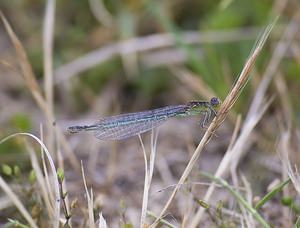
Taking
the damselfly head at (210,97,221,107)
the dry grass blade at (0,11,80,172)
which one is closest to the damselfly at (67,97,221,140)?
the damselfly head at (210,97,221,107)

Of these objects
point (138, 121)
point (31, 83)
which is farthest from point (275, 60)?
point (31, 83)

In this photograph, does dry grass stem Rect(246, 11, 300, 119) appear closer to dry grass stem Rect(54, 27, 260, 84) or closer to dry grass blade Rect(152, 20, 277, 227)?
dry grass stem Rect(54, 27, 260, 84)

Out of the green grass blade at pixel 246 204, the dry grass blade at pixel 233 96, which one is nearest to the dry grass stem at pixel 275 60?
the green grass blade at pixel 246 204

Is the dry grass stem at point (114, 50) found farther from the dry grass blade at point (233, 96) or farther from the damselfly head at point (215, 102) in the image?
the dry grass blade at point (233, 96)

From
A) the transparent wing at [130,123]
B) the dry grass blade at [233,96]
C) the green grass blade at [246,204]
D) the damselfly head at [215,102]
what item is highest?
the dry grass blade at [233,96]

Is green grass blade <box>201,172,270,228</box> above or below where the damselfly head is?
below

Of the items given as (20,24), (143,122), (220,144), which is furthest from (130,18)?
(143,122)

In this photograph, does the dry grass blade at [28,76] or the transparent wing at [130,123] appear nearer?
the transparent wing at [130,123]

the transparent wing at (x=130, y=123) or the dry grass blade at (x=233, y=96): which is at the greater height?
the dry grass blade at (x=233, y=96)
